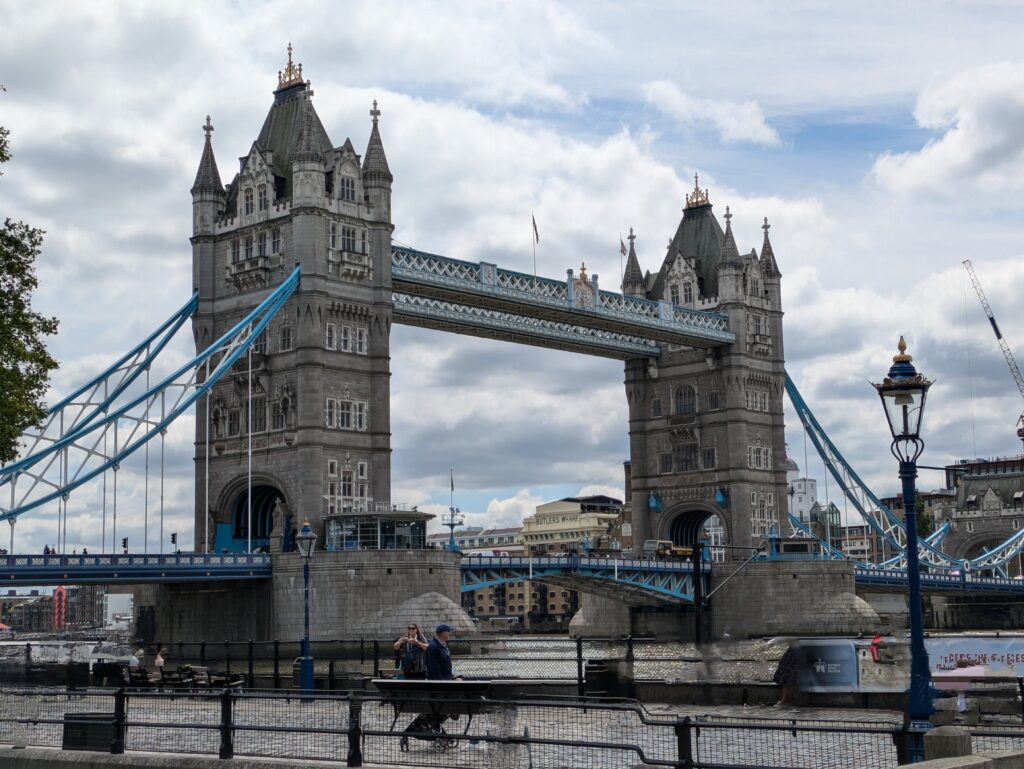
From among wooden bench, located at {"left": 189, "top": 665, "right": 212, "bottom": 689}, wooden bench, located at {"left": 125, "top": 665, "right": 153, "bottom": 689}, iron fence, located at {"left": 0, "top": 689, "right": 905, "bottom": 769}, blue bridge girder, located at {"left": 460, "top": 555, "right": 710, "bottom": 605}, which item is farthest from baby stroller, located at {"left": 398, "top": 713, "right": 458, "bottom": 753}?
blue bridge girder, located at {"left": 460, "top": 555, "right": 710, "bottom": 605}

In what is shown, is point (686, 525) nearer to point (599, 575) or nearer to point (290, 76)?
point (599, 575)

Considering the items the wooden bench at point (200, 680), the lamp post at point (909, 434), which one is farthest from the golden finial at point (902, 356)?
the wooden bench at point (200, 680)

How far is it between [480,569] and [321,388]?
500 inches

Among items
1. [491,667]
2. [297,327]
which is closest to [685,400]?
[297,327]

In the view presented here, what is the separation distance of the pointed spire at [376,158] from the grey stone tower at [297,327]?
0.05 metres

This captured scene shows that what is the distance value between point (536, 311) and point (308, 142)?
1739 centimetres

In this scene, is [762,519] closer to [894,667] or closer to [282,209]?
[282,209]

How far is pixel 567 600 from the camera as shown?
176 meters

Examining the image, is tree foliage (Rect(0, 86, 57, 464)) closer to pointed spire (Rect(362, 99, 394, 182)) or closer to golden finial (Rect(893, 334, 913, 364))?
golden finial (Rect(893, 334, 913, 364))

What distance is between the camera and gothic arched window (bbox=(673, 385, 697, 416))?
324ft

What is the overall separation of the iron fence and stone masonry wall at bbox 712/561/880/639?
68.8 metres

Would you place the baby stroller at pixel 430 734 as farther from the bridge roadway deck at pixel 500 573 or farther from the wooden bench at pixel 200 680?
the bridge roadway deck at pixel 500 573

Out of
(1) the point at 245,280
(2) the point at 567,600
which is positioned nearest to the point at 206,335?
(1) the point at 245,280

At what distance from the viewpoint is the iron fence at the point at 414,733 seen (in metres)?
14.8
